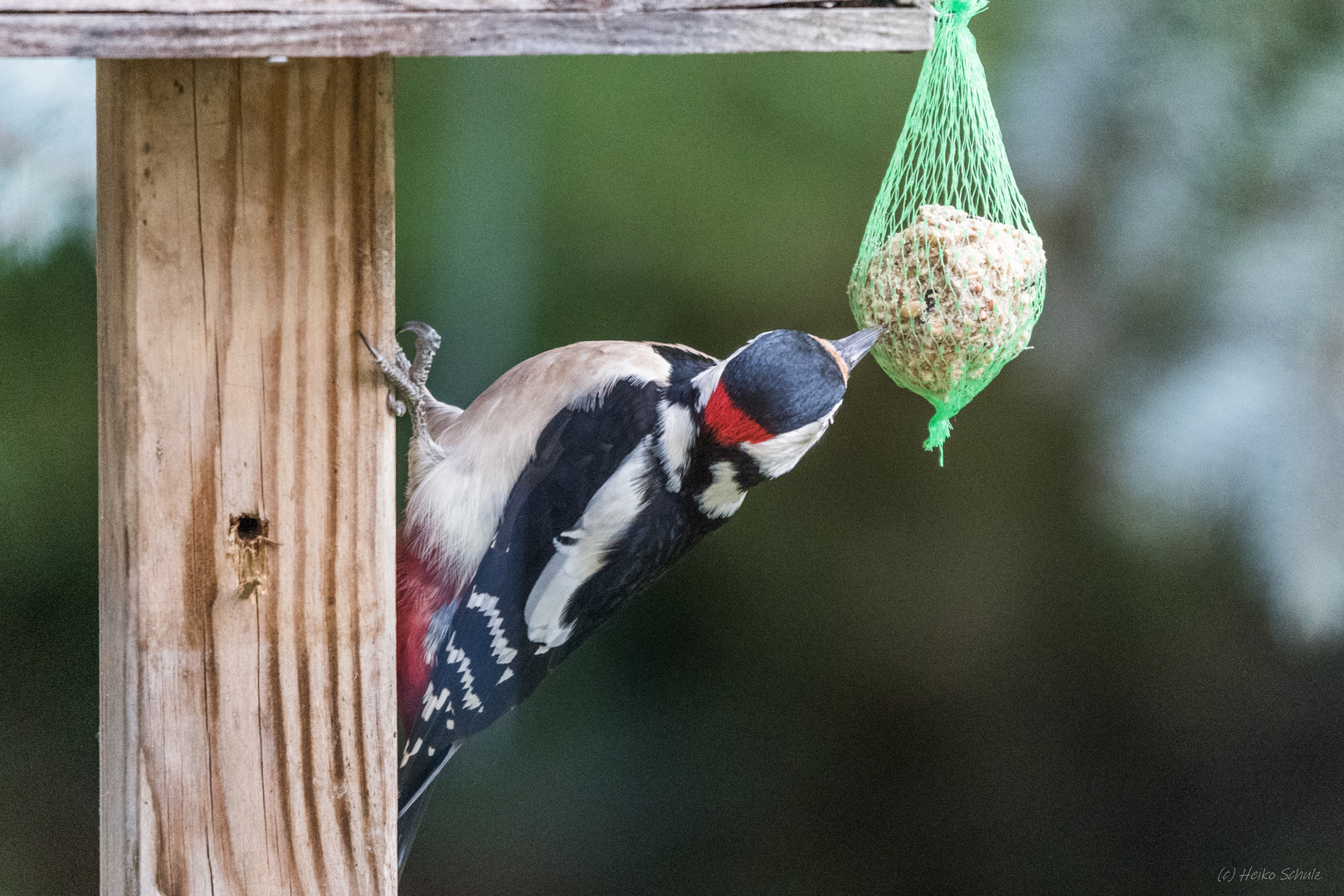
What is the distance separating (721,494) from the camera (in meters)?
→ 1.17

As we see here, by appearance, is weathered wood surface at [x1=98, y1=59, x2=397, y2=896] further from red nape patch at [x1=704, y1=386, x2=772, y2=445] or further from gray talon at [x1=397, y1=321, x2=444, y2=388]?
red nape patch at [x1=704, y1=386, x2=772, y2=445]

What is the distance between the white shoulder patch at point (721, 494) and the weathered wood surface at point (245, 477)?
423 millimetres

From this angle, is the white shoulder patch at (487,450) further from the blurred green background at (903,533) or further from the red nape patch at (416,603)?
the blurred green background at (903,533)

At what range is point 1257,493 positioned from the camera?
1837mm

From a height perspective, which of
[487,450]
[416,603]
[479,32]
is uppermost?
[479,32]

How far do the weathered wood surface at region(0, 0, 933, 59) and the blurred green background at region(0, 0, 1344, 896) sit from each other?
95 centimetres

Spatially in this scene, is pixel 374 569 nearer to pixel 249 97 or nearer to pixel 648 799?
pixel 249 97

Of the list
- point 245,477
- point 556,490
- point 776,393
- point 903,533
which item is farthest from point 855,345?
point 903,533

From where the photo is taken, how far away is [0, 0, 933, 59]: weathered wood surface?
52 cm

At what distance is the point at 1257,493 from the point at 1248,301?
296 mm

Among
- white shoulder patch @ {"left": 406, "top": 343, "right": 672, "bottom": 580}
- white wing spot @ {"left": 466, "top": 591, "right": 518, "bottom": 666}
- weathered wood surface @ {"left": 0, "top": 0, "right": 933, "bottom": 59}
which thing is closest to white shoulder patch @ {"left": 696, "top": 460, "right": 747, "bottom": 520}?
white shoulder patch @ {"left": 406, "top": 343, "right": 672, "bottom": 580}

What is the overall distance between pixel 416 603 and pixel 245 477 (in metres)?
0.37

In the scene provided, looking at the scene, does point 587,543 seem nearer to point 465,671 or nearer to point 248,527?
point 465,671

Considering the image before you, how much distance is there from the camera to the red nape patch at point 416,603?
1.08 metres
